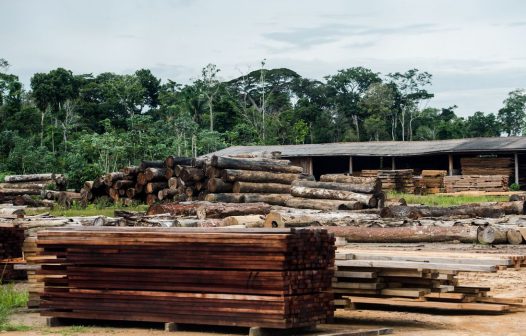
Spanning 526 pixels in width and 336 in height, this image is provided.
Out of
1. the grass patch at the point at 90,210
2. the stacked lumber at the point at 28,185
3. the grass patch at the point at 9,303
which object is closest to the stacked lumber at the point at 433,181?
the stacked lumber at the point at 28,185

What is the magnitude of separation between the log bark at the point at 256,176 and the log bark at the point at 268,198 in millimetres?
780

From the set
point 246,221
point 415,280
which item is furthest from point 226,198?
point 415,280

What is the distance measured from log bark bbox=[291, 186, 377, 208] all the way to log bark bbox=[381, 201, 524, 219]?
2856 millimetres

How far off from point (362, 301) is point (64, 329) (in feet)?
11.7

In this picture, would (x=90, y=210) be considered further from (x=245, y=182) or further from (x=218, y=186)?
(x=245, y=182)

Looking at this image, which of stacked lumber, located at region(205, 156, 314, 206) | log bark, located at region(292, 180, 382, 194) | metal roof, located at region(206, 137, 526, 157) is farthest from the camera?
metal roof, located at region(206, 137, 526, 157)

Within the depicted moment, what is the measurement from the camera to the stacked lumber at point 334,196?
31156 mm

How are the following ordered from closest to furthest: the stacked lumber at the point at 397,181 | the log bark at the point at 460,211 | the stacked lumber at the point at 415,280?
the stacked lumber at the point at 415,280
the log bark at the point at 460,211
the stacked lumber at the point at 397,181

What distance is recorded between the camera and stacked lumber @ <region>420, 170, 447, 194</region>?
4581cm

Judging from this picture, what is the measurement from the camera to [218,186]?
31844mm

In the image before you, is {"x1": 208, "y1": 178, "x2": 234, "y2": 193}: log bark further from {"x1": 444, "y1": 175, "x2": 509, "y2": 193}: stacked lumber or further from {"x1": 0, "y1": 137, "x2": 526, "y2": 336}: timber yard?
{"x1": 444, "y1": 175, "x2": 509, "y2": 193}: stacked lumber

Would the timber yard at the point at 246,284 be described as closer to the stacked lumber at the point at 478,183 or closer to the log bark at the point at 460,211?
the log bark at the point at 460,211

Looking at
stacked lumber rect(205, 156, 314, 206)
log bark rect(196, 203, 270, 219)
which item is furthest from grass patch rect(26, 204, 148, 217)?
log bark rect(196, 203, 270, 219)

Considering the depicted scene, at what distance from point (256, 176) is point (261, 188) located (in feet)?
1.52
